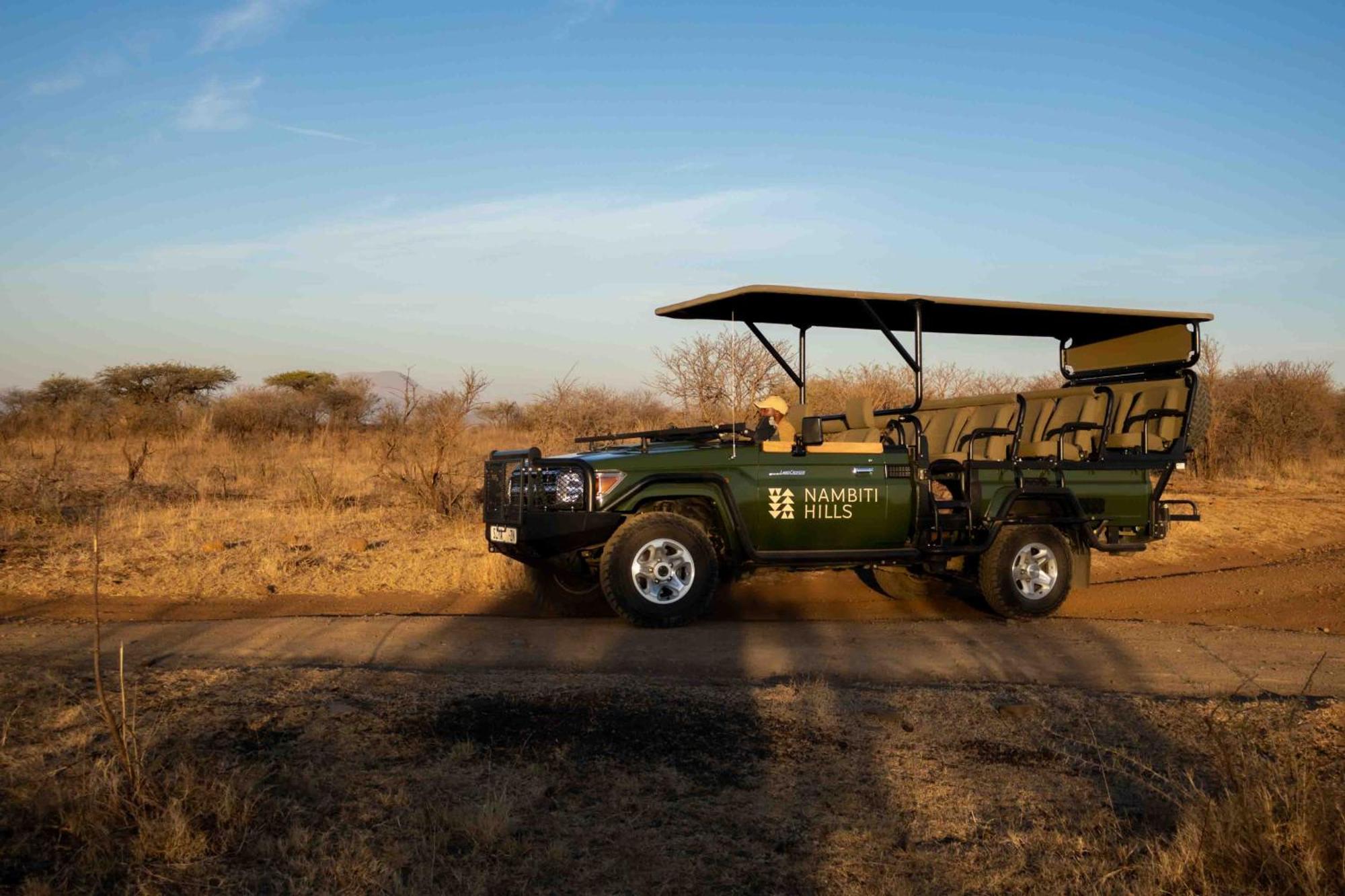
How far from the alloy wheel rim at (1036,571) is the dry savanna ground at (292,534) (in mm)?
2901

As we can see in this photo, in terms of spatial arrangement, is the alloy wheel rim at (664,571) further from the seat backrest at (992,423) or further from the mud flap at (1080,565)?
the seat backrest at (992,423)

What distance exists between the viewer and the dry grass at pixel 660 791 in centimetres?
372

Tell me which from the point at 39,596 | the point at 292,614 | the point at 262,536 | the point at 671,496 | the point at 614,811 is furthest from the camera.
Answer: the point at 262,536

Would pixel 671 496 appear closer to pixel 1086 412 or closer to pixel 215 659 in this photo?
pixel 215 659

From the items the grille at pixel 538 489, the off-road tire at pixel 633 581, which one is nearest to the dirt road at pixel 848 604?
the off-road tire at pixel 633 581

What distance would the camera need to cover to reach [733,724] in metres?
5.48

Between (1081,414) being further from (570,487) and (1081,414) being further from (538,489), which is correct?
(538,489)

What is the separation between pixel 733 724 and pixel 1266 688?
3207mm

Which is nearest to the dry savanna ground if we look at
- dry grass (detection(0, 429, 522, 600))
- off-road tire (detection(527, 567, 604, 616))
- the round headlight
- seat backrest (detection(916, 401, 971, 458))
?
dry grass (detection(0, 429, 522, 600))

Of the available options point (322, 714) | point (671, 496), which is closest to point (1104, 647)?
point (671, 496)

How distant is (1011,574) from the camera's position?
29.7 feet

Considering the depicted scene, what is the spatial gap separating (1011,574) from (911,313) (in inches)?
88.8

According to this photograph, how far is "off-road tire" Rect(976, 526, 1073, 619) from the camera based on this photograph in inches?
355

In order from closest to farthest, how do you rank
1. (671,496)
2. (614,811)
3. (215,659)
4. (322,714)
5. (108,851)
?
(108,851)
(614,811)
(322,714)
(215,659)
(671,496)
